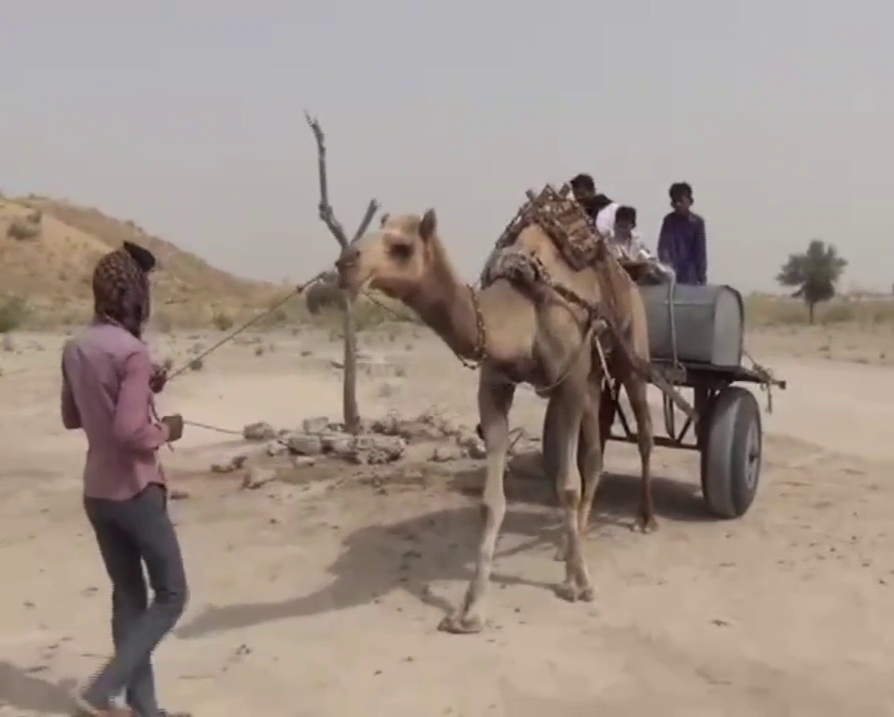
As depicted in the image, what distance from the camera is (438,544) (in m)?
8.18

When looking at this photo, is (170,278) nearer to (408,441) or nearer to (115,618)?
(408,441)

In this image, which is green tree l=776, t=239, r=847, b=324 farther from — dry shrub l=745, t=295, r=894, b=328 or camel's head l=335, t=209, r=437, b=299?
camel's head l=335, t=209, r=437, b=299

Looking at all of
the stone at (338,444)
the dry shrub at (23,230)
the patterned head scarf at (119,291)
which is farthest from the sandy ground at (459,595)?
the dry shrub at (23,230)

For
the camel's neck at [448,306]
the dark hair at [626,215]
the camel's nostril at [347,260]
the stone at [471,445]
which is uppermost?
the dark hair at [626,215]

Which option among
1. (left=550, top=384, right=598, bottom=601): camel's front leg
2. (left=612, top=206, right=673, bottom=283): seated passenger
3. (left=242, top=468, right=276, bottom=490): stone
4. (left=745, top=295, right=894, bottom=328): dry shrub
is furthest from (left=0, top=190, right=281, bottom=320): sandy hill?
(left=550, top=384, right=598, bottom=601): camel's front leg

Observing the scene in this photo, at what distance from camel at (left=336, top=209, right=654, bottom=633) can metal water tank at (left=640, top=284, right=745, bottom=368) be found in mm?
1067

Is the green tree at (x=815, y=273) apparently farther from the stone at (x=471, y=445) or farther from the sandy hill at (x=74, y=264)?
the stone at (x=471, y=445)

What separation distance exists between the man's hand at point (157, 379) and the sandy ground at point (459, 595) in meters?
1.47

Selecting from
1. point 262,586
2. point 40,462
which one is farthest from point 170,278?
point 262,586

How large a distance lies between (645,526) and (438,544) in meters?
1.52

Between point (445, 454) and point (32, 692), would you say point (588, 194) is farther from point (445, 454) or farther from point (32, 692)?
point (32, 692)

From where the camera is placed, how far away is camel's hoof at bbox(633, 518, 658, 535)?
866cm

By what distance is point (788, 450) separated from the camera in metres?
12.4

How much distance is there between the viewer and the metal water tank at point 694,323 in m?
8.83
